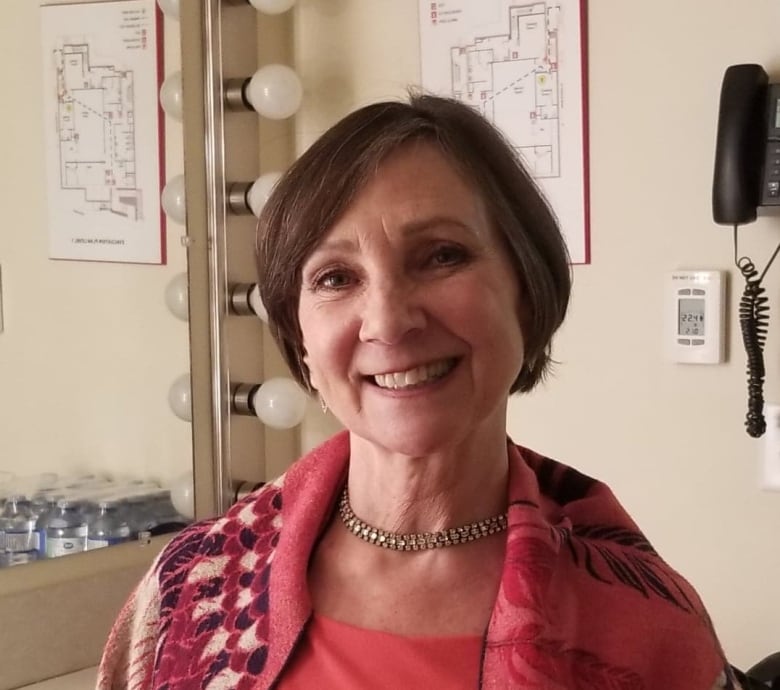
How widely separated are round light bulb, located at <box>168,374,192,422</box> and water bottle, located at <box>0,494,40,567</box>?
326mm

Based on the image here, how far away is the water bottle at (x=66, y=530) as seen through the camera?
1.71m

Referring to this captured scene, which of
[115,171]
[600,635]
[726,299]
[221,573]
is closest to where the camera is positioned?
[600,635]

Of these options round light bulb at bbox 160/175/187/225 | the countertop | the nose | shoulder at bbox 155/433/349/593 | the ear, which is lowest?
the countertop

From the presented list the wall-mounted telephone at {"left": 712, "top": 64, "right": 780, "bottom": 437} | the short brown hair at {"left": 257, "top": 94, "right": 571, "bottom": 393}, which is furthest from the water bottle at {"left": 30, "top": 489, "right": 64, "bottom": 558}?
the wall-mounted telephone at {"left": 712, "top": 64, "right": 780, "bottom": 437}

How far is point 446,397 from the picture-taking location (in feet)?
3.08

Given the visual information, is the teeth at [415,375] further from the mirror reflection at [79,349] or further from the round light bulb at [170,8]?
the round light bulb at [170,8]

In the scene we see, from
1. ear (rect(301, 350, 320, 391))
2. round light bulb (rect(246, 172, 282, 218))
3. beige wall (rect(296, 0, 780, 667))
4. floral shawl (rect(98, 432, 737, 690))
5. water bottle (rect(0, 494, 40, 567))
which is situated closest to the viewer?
floral shawl (rect(98, 432, 737, 690))

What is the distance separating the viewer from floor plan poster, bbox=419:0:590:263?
166 centimetres

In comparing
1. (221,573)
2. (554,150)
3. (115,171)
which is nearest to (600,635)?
(221,573)

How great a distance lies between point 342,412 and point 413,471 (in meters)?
0.09

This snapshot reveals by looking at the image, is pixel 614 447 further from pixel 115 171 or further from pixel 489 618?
pixel 115 171

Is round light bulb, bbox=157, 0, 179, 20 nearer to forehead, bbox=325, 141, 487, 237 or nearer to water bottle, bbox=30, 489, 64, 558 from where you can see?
water bottle, bbox=30, 489, 64, 558

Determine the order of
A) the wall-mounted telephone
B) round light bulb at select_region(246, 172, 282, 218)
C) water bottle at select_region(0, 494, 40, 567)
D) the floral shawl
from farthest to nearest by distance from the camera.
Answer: round light bulb at select_region(246, 172, 282, 218) < water bottle at select_region(0, 494, 40, 567) < the wall-mounted telephone < the floral shawl

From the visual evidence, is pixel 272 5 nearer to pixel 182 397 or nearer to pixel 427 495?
pixel 182 397
